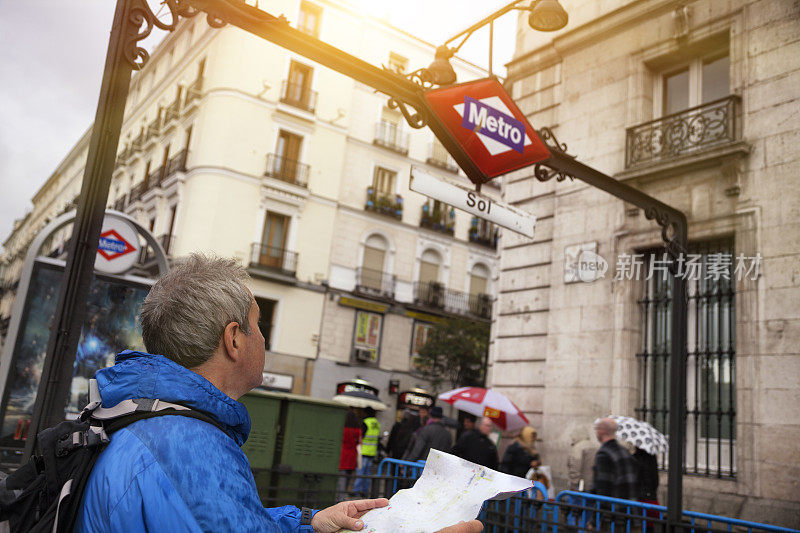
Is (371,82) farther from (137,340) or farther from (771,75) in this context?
(771,75)

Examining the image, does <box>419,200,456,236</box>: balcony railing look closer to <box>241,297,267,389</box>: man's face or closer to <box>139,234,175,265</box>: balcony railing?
<box>139,234,175,265</box>: balcony railing

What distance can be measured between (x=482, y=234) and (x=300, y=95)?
11.3 metres

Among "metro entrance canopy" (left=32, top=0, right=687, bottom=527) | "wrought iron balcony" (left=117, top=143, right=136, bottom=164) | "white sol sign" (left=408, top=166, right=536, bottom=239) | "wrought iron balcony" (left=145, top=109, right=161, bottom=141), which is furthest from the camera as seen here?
"wrought iron balcony" (left=117, top=143, right=136, bottom=164)

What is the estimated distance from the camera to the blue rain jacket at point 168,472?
1.43 m

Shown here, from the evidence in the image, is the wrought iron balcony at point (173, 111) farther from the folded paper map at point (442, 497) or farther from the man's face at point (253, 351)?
the folded paper map at point (442, 497)

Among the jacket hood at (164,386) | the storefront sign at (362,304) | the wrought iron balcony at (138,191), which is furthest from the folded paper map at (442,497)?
the wrought iron balcony at (138,191)

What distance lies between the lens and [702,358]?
907 centimetres

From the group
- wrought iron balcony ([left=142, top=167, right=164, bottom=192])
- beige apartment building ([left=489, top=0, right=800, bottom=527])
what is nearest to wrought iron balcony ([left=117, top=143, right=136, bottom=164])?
wrought iron balcony ([left=142, top=167, right=164, bottom=192])

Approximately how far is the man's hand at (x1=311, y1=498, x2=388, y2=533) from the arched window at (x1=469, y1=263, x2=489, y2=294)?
1247 inches

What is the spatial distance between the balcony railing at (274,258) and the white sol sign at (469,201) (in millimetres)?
22182

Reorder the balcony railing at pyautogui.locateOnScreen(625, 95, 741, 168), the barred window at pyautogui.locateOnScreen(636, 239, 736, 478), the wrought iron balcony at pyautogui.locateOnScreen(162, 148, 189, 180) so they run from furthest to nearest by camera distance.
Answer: the wrought iron balcony at pyautogui.locateOnScreen(162, 148, 189, 180) → the balcony railing at pyautogui.locateOnScreen(625, 95, 741, 168) → the barred window at pyautogui.locateOnScreen(636, 239, 736, 478)

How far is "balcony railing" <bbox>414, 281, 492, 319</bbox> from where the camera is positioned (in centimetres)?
3145

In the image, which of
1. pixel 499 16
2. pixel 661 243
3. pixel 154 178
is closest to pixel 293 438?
pixel 499 16

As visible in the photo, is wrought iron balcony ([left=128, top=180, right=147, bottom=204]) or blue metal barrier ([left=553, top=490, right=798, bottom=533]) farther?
wrought iron balcony ([left=128, top=180, right=147, bottom=204])
